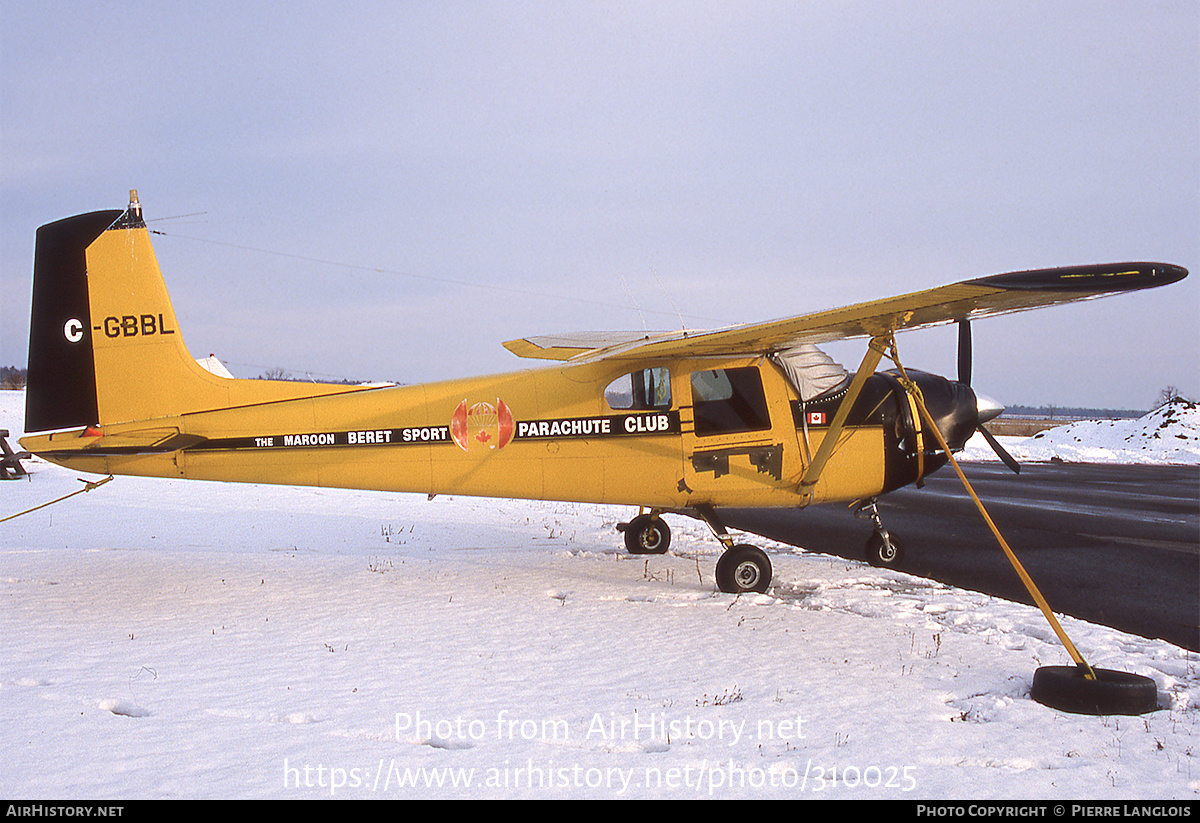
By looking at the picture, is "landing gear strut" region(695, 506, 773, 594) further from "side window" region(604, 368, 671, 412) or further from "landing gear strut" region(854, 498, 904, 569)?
"landing gear strut" region(854, 498, 904, 569)

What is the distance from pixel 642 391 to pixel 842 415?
2.07 m

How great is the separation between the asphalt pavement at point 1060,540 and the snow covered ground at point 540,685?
92 cm

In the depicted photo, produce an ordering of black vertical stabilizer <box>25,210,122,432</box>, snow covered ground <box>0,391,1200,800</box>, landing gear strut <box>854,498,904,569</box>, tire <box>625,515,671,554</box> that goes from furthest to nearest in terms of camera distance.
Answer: tire <box>625,515,671,554</box>
landing gear strut <box>854,498,904,569</box>
black vertical stabilizer <box>25,210,122,432</box>
snow covered ground <box>0,391,1200,800</box>

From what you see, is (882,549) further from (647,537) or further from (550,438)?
(550,438)

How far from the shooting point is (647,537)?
10008 mm

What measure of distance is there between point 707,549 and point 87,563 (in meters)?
7.78

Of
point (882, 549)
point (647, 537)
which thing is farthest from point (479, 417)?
point (882, 549)

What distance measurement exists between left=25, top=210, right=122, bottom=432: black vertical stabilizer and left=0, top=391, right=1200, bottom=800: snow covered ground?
1.82 metres

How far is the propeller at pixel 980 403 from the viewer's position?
8.48 metres

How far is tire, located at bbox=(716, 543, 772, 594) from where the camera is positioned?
25.0ft

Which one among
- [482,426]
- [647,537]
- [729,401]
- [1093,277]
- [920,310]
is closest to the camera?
[1093,277]

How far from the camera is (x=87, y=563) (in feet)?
28.6

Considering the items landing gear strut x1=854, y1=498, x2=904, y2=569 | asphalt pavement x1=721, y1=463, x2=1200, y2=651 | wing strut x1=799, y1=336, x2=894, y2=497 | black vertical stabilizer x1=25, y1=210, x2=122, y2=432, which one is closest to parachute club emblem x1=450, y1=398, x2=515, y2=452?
wing strut x1=799, y1=336, x2=894, y2=497

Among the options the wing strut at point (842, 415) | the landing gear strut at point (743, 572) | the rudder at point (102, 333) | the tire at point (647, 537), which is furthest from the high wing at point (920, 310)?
the rudder at point (102, 333)
